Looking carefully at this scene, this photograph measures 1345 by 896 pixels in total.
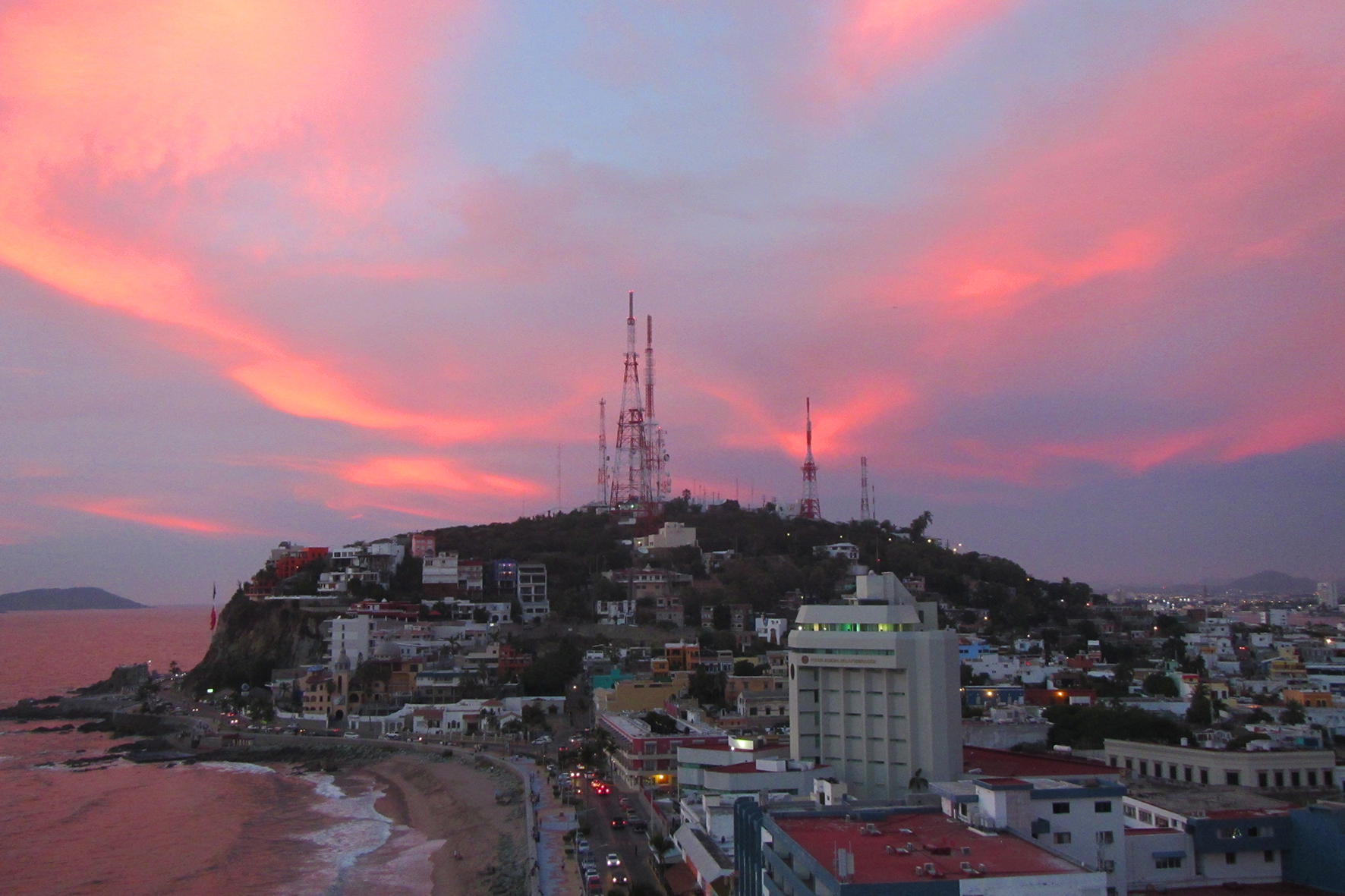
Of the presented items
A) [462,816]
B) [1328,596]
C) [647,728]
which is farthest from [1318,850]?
[1328,596]

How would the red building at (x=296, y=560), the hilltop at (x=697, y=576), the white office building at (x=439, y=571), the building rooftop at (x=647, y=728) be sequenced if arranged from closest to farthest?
the building rooftop at (x=647, y=728)
the hilltop at (x=697, y=576)
the white office building at (x=439, y=571)
the red building at (x=296, y=560)

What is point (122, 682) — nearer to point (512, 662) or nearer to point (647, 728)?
point (512, 662)

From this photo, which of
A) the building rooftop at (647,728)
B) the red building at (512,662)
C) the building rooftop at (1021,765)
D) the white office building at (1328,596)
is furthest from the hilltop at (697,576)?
the white office building at (1328,596)

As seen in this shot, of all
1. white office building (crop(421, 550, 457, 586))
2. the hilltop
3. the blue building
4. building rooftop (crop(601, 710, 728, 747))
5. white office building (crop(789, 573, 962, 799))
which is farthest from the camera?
white office building (crop(421, 550, 457, 586))

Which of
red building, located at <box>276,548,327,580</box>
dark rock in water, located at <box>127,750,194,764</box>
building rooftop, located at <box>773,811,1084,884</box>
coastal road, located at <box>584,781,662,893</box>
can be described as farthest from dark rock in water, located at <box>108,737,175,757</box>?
building rooftop, located at <box>773,811,1084,884</box>

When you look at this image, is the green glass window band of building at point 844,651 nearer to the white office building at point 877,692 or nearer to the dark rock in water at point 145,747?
the white office building at point 877,692

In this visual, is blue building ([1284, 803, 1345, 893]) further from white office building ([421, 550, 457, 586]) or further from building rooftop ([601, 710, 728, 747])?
white office building ([421, 550, 457, 586])

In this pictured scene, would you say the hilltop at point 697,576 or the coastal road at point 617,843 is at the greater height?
the hilltop at point 697,576
